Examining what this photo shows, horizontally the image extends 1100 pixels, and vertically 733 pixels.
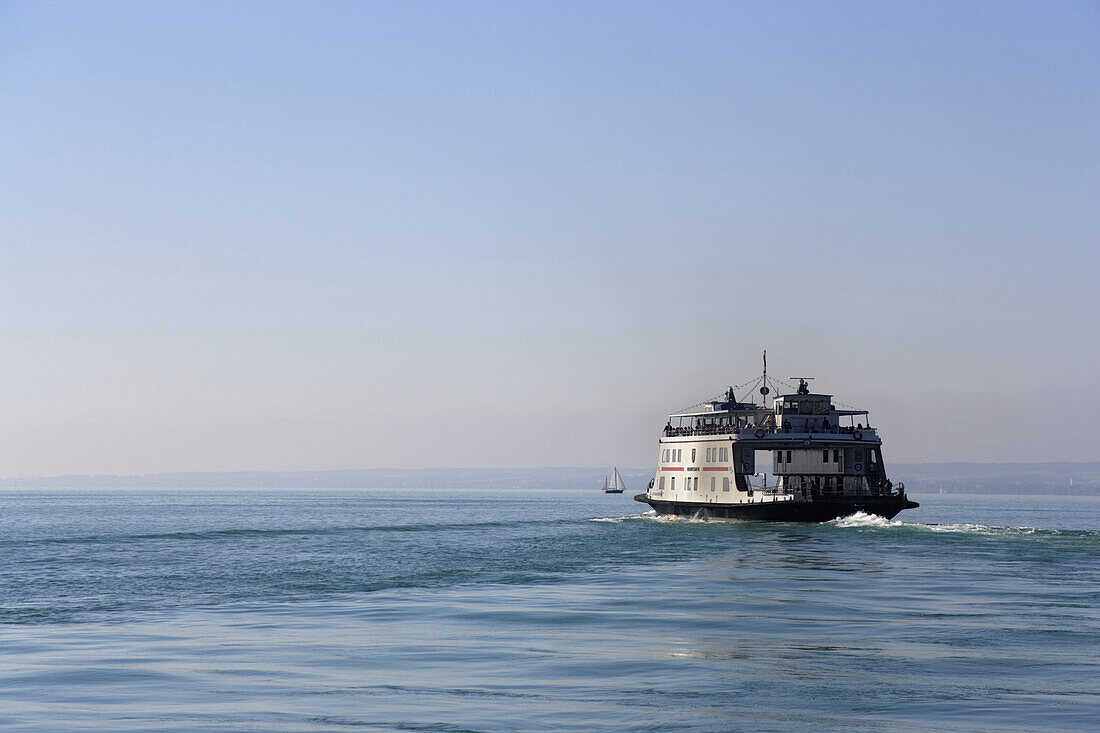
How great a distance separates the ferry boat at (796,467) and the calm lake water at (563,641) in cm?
1364

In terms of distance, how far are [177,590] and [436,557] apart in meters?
20.2

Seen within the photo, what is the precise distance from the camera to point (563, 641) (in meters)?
30.1

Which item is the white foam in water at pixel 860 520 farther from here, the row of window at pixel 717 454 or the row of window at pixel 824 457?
the row of window at pixel 717 454

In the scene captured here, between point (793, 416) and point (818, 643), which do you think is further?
point (793, 416)

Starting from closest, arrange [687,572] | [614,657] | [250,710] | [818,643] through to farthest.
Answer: [250,710] < [614,657] < [818,643] < [687,572]

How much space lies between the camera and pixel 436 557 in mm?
63344

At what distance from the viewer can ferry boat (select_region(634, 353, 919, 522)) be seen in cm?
7706

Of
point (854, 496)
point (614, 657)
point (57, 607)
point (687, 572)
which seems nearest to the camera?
point (614, 657)

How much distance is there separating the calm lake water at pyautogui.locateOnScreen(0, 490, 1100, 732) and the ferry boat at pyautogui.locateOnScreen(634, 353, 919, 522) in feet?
44.7

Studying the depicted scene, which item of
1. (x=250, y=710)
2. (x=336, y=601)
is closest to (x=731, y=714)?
(x=250, y=710)

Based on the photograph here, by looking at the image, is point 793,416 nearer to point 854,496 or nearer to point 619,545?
point 854,496

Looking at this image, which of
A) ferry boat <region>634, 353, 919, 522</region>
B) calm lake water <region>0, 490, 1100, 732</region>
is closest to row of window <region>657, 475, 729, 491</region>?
ferry boat <region>634, 353, 919, 522</region>

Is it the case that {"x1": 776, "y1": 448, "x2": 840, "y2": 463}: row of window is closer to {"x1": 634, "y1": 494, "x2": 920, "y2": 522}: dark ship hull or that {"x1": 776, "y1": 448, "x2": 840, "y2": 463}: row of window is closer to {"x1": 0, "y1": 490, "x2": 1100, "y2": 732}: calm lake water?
{"x1": 634, "y1": 494, "x2": 920, "y2": 522}: dark ship hull

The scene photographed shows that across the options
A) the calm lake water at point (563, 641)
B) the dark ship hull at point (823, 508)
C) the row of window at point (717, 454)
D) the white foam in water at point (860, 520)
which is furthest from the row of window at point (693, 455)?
the calm lake water at point (563, 641)
